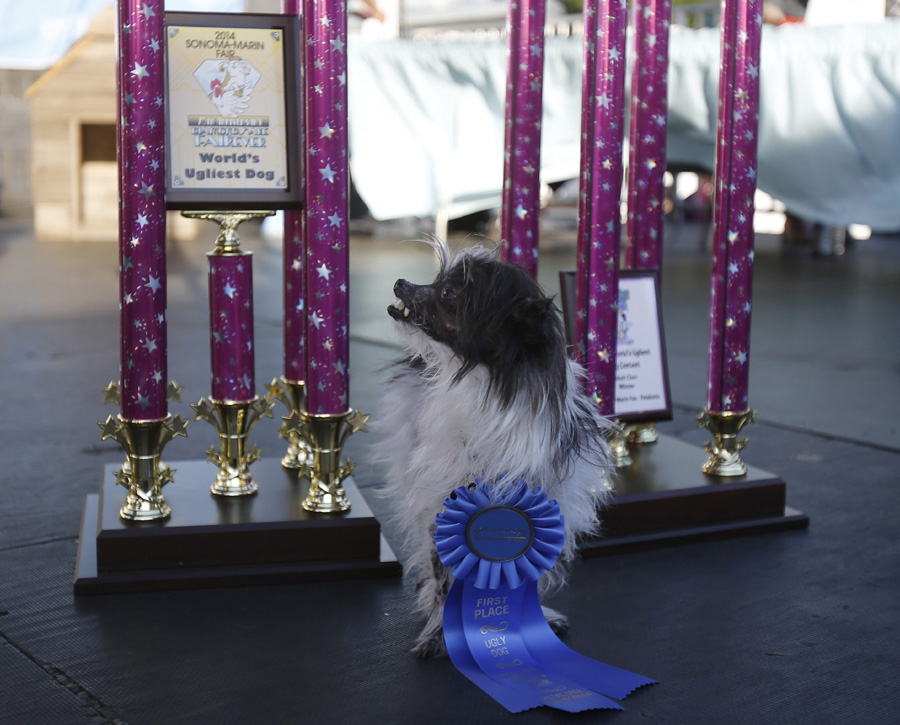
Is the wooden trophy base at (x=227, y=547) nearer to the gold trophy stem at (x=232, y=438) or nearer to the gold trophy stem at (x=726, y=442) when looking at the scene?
the gold trophy stem at (x=232, y=438)

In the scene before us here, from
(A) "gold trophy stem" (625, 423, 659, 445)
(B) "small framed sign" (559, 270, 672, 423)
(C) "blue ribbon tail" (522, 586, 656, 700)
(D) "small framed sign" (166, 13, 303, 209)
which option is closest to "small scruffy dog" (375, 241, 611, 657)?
(C) "blue ribbon tail" (522, 586, 656, 700)

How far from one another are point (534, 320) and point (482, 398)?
195 millimetres

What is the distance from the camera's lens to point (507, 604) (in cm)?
219

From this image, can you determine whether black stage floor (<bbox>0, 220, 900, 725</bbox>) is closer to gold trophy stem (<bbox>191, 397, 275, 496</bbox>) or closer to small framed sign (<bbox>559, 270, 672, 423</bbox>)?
A: gold trophy stem (<bbox>191, 397, 275, 496</bbox>)

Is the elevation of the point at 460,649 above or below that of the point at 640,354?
below

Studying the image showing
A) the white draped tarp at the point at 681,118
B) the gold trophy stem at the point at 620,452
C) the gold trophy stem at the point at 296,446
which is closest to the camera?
the gold trophy stem at the point at 296,446

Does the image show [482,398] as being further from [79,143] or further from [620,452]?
[79,143]

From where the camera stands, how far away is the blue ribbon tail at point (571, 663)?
2.05 metres

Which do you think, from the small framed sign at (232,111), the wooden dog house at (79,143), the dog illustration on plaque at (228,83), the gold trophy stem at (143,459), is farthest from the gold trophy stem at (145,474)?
the wooden dog house at (79,143)

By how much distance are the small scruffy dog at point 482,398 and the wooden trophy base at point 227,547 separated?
1.33 feet

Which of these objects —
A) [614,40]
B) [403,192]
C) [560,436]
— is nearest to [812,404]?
[614,40]

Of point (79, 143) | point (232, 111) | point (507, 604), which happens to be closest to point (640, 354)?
point (507, 604)

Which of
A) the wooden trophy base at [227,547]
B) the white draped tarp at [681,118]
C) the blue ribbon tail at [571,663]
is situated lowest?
the blue ribbon tail at [571,663]

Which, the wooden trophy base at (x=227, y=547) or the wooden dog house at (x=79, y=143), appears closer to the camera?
the wooden trophy base at (x=227, y=547)
